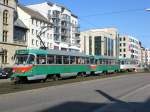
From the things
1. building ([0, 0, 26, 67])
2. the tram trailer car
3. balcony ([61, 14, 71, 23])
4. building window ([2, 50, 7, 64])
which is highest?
balcony ([61, 14, 71, 23])

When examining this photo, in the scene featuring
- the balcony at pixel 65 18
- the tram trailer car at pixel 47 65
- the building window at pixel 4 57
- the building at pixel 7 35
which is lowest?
the tram trailer car at pixel 47 65

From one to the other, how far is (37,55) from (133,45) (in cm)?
16213

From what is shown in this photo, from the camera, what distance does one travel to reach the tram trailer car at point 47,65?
31.2 m

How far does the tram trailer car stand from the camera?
31219 millimetres

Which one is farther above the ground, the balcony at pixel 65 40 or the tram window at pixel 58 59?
the balcony at pixel 65 40

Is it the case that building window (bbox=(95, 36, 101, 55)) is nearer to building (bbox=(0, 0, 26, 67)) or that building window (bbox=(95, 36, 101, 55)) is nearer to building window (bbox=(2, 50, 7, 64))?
building (bbox=(0, 0, 26, 67))

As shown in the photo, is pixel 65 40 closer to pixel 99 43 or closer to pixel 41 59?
pixel 99 43

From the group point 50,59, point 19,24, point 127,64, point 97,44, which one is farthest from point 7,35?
point 97,44

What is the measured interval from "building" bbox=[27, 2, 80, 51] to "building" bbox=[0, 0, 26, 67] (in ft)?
91.8

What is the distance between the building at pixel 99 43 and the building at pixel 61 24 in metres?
32.9

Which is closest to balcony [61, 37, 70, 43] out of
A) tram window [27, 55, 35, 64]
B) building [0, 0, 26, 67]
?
building [0, 0, 26, 67]

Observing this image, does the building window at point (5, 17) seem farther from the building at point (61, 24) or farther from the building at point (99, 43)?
the building at point (99, 43)

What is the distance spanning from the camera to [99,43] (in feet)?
478

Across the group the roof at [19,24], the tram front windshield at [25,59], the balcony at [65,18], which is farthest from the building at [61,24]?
the tram front windshield at [25,59]
